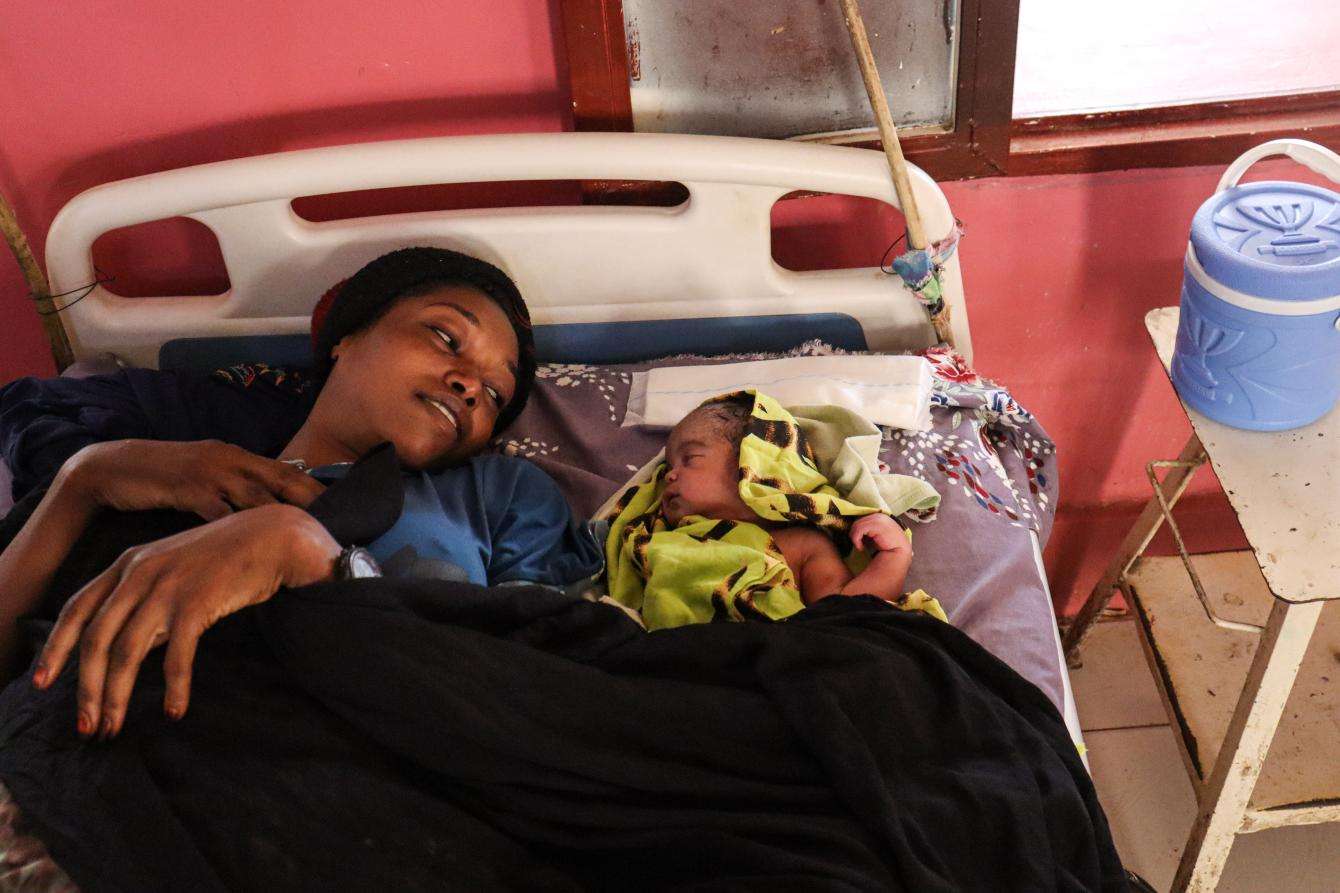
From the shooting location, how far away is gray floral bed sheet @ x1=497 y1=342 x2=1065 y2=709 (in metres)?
1.36

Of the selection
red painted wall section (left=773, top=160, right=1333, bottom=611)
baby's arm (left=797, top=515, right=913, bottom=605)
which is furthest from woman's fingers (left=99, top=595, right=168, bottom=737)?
red painted wall section (left=773, top=160, right=1333, bottom=611)

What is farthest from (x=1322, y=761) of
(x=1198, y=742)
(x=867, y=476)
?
(x=867, y=476)

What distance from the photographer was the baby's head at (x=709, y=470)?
141cm

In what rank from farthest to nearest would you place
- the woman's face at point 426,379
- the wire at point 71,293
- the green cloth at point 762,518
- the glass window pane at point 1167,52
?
the glass window pane at point 1167,52 < the wire at point 71,293 < the woman's face at point 426,379 < the green cloth at point 762,518

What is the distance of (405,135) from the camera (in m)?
1.75

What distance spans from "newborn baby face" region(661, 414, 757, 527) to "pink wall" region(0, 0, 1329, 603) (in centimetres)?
54

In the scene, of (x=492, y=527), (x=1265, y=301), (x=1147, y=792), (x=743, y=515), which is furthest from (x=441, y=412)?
(x=1147, y=792)

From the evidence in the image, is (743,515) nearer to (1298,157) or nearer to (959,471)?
(959,471)

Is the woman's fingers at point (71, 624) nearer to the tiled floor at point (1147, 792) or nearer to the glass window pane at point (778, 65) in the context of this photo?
the glass window pane at point (778, 65)

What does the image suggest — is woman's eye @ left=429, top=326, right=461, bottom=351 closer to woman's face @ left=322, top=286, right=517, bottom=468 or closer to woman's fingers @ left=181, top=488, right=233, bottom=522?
woman's face @ left=322, top=286, right=517, bottom=468

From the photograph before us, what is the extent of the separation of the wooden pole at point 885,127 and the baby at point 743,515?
40 cm

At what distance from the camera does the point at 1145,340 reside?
1927 millimetres

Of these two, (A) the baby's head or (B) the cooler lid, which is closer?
(B) the cooler lid

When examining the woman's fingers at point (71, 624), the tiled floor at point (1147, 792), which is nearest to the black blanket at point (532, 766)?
the woman's fingers at point (71, 624)
